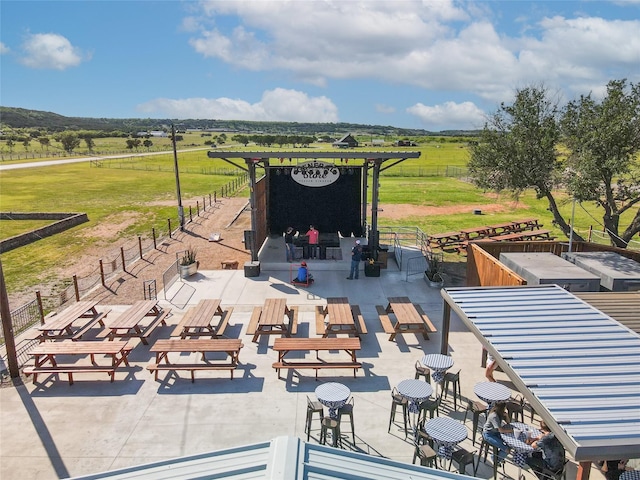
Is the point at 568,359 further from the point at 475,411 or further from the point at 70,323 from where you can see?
the point at 70,323

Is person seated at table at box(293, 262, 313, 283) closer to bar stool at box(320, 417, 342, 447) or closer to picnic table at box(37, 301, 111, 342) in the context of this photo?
picnic table at box(37, 301, 111, 342)

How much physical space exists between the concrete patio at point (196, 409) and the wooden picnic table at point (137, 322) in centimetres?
35

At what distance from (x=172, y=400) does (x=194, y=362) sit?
1475mm

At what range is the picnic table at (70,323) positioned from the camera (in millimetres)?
10669

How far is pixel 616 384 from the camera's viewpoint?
5551 mm

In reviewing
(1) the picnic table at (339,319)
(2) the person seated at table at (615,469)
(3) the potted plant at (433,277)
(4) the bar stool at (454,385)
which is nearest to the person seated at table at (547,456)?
(2) the person seated at table at (615,469)

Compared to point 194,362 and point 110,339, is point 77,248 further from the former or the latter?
point 194,362

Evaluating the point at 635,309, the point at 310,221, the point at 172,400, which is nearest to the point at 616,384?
the point at 635,309

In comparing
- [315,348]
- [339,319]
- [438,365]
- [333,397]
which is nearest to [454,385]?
[438,365]

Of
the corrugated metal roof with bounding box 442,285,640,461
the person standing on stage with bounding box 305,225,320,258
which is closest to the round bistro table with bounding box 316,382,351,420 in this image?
the corrugated metal roof with bounding box 442,285,640,461

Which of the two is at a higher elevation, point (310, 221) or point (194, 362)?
point (310, 221)

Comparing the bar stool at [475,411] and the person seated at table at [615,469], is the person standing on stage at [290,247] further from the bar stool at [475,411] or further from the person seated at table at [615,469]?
the person seated at table at [615,469]

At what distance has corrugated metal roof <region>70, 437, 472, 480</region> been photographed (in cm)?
344

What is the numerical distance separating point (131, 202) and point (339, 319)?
97.2 ft
